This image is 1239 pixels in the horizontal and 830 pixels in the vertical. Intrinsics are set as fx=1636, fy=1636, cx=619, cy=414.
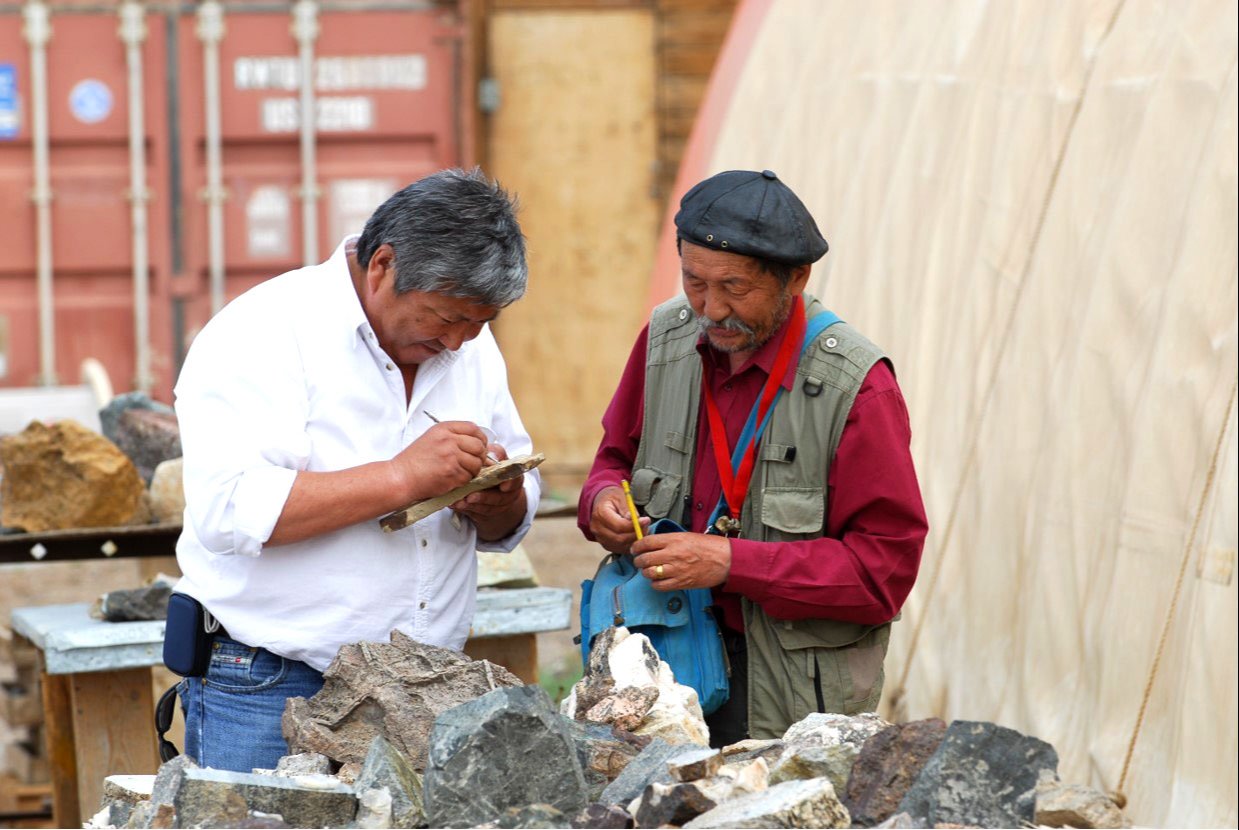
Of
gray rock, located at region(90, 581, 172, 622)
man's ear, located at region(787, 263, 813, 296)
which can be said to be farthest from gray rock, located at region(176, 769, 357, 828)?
gray rock, located at region(90, 581, 172, 622)

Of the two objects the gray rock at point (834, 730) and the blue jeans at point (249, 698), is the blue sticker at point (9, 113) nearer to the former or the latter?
the blue jeans at point (249, 698)

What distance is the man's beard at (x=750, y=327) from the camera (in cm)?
296

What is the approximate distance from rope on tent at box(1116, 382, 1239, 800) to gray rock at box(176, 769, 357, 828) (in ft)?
7.86

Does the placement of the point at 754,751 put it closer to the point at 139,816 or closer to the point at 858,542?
the point at 858,542

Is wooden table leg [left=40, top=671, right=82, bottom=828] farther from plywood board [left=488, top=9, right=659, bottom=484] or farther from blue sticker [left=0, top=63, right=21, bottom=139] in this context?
plywood board [left=488, top=9, right=659, bottom=484]

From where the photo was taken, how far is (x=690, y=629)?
10.1 feet

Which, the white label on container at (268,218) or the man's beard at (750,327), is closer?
the man's beard at (750,327)

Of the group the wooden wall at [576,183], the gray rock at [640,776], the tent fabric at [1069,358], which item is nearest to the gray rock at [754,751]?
the gray rock at [640,776]

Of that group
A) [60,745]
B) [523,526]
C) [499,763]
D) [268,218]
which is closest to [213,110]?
[268,218]

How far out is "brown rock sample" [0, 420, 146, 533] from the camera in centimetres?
464

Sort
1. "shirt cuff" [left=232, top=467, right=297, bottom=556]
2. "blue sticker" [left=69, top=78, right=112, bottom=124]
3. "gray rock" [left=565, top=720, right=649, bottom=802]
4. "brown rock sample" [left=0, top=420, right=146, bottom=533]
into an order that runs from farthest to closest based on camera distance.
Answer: "blue sticker" [left=69, top=78, right=112, bottom=124] < "brown rock sample" [left=0, top=420, right=146, bottom=533] < "shirt cuff" [left=232, top=467, right=297, bottom=556] < "gray rock" [left=565, top=720, right=649, bottom=802]

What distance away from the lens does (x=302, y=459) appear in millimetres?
2803

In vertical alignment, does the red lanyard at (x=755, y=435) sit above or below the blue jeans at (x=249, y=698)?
above

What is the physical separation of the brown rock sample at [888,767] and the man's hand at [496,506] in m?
0.84
